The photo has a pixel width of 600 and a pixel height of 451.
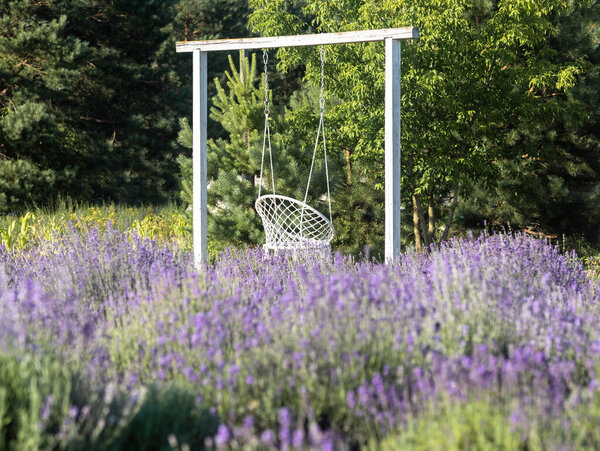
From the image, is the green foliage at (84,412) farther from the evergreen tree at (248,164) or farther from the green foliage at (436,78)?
the evergreen tree at (248,164)

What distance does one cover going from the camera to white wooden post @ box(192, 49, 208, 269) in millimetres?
5656

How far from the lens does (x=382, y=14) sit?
23.0ft

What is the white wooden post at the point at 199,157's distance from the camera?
5656mm

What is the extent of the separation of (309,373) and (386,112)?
3438 mm

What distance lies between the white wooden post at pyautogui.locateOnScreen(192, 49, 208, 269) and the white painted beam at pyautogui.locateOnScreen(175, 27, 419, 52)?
0.48 ft

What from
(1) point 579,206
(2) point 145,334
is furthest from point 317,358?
(1) point 579,206

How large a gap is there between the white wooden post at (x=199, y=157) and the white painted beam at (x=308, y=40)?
15 centimetres

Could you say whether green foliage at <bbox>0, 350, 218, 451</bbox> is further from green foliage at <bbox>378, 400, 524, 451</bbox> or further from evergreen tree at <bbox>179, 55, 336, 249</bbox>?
evergreen tree at <bbox>179, 55, 336, 249</bbox>

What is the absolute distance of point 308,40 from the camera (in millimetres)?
5434

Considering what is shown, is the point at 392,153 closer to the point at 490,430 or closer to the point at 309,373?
the point at 309,373

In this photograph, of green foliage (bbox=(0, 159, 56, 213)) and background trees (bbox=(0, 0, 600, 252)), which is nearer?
background trees (bbox=(0, 0, 600, 252))

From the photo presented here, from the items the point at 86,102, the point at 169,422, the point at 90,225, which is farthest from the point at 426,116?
the point at 86,102

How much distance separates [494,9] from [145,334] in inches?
280

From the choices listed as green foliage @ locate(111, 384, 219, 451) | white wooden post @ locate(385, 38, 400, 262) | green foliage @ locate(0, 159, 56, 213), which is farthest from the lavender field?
green foliage @ locate(0, 159, 56, 213)
